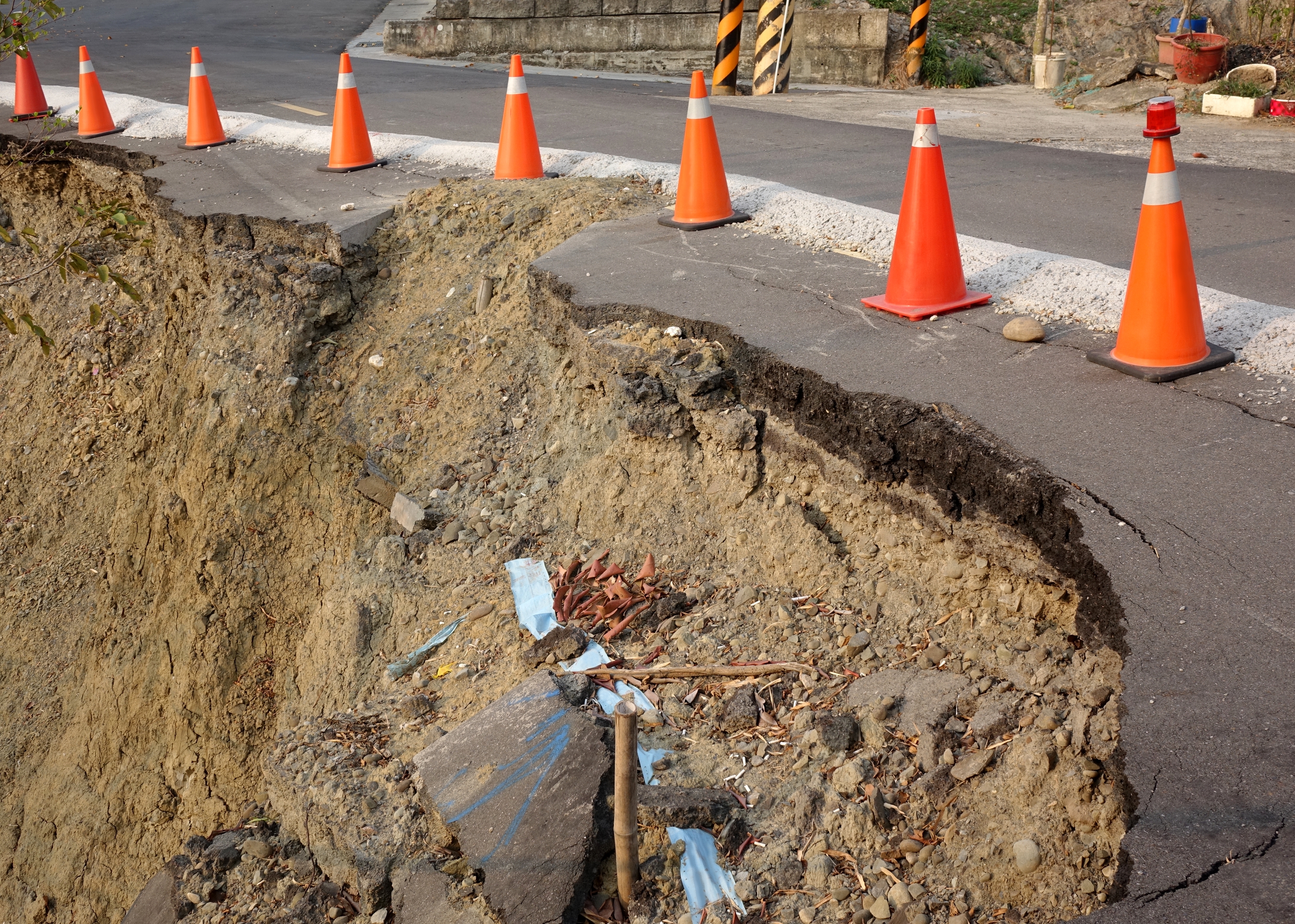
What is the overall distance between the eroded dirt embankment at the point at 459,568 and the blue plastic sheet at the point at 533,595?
67 millimetres

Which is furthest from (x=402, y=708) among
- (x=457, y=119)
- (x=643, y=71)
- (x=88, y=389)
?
(x=643, y=71)

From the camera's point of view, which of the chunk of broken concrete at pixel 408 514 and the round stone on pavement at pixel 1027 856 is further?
the chunk of broken concrete at pixel 408 514

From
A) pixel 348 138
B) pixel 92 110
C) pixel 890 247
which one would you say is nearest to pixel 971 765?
pixel 890 247

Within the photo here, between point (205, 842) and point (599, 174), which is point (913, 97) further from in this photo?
point (205, 842)

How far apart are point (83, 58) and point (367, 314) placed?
5637mm

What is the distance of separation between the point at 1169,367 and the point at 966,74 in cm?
1121

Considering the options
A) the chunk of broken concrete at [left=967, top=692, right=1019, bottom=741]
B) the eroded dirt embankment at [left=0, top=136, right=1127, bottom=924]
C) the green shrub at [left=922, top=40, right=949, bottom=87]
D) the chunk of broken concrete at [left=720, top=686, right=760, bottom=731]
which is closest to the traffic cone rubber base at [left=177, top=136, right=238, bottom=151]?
the eroded dirt embankment at [left=0, top=136, right=1127, bottom=924]

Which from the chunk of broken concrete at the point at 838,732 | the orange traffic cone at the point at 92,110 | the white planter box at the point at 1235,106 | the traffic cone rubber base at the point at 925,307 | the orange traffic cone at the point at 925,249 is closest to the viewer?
the chunk of broken concrete at the point at 838,732

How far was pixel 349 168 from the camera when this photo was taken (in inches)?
304

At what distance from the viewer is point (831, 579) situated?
3.59 meters

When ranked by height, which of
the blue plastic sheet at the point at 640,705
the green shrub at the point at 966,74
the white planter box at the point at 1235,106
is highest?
the green shrub at the point at 966,74

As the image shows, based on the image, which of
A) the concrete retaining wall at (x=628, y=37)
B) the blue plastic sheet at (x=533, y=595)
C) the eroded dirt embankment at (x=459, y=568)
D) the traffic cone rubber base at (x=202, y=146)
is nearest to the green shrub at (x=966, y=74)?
the concrete retaining wall at (x=628, y=37)

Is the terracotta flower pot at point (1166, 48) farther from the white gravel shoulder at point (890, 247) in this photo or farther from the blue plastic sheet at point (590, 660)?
the blue plastic sheet at point (590, 660)

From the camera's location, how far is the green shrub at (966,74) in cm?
1366
